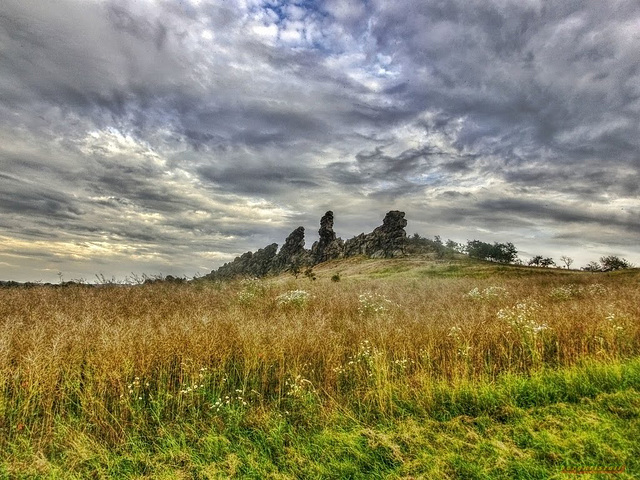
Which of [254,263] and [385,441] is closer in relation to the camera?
[385,441]

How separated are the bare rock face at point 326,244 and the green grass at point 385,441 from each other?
87.9 m

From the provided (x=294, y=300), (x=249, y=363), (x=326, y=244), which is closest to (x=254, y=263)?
(x=326, y=244)

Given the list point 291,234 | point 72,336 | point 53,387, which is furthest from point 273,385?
point 291,234

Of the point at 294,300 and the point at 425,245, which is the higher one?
the point at 425,245

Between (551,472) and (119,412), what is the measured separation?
19.6 feet

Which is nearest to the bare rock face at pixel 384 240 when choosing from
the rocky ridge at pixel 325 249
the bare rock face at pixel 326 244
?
the rocky ridge at pixel 325 249

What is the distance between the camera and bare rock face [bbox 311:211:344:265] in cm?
9645

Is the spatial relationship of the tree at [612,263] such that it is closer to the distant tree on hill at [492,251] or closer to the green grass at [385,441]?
the distant tree on hill at [492,251]

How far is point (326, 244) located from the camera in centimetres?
10219

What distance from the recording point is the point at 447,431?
4.84 metres

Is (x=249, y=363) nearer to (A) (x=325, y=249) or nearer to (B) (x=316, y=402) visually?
(B) (x=316, y=402)

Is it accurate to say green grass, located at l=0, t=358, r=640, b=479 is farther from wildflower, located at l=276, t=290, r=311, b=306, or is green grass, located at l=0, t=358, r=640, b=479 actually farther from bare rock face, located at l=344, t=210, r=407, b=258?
bare rock face, located at l=344, t=210, r=407, b=258

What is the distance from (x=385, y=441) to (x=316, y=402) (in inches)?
60.2

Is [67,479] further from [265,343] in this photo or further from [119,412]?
[265,343]
